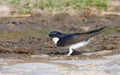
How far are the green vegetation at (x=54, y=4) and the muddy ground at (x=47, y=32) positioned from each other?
30cm

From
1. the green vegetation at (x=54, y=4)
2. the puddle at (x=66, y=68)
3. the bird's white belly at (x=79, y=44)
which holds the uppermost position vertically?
the green vegetation at (x=54, y=4)

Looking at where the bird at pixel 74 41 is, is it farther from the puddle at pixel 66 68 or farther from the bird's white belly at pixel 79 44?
the puddle at pixel 66 68

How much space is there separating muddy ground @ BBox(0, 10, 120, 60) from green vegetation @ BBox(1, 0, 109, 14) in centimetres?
30

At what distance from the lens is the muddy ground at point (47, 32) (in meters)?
8.67

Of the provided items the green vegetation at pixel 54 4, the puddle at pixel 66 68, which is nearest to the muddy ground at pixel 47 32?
the green vegetation at pixel 54 4

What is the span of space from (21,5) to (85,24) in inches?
76.1

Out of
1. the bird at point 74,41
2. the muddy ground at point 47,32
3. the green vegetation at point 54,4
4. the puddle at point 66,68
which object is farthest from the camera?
the green vegetation at point 54,4

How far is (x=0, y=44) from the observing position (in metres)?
9.61

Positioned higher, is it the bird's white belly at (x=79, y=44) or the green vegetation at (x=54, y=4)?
the green vegetation at (x=54, y=4)

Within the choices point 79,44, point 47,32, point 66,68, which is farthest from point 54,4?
point 66,68

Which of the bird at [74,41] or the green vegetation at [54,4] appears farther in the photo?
the green vegetation at [54,4]

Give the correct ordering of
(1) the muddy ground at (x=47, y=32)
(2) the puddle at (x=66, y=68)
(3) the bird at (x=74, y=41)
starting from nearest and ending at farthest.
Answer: (2) the puddle at (x=66, y=68) → (3) the bird at (x=74, y=41) → (1) the muddy ground at (x=47, y=32)

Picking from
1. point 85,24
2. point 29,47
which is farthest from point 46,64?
point 85,24

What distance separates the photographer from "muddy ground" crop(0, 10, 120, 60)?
341 inches
